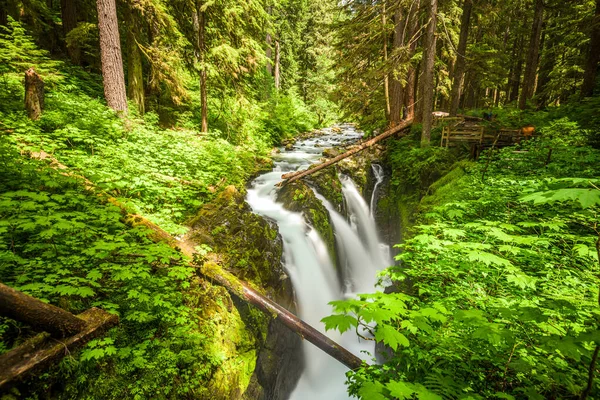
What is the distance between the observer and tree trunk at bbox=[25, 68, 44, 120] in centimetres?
602

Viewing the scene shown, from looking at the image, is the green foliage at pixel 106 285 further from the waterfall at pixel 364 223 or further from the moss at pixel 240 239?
the waterfall at pixel 364 223

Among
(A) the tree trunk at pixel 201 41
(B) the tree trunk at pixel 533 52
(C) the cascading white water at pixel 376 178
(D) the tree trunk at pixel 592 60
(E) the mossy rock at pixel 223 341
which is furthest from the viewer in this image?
(B) the tree trunk at pixel 533 52

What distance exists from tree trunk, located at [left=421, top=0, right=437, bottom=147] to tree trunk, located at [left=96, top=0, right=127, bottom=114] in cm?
1031

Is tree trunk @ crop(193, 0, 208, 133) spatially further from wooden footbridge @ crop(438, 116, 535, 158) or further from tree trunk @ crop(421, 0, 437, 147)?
wooden footbridge @ crop(438, 116, 535, 158)

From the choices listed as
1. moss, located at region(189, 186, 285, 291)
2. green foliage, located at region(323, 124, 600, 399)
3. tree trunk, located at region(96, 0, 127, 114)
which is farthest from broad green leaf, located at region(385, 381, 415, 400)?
tree trunk, located at region(96, 0, 127, 114)

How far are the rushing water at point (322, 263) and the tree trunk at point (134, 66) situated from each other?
16.6ft

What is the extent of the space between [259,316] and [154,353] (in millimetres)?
2445

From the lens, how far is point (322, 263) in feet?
27.2

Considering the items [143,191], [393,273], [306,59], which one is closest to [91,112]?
[143,191]

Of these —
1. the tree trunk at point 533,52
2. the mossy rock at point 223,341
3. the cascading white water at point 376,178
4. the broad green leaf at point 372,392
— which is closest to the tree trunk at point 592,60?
the tree trunk at point 533,52

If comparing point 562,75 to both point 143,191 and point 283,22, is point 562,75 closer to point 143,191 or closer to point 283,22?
point 283,22

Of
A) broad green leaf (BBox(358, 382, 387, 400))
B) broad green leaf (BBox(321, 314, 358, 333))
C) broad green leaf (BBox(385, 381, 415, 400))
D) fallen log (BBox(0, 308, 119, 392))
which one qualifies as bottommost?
fallen log (BBox(0, 308, 119, 392))

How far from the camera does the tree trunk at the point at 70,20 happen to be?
9.52m

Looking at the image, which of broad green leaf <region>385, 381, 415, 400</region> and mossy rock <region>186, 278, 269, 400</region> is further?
mossy rock <region>186, 278, 269, 400</region>
